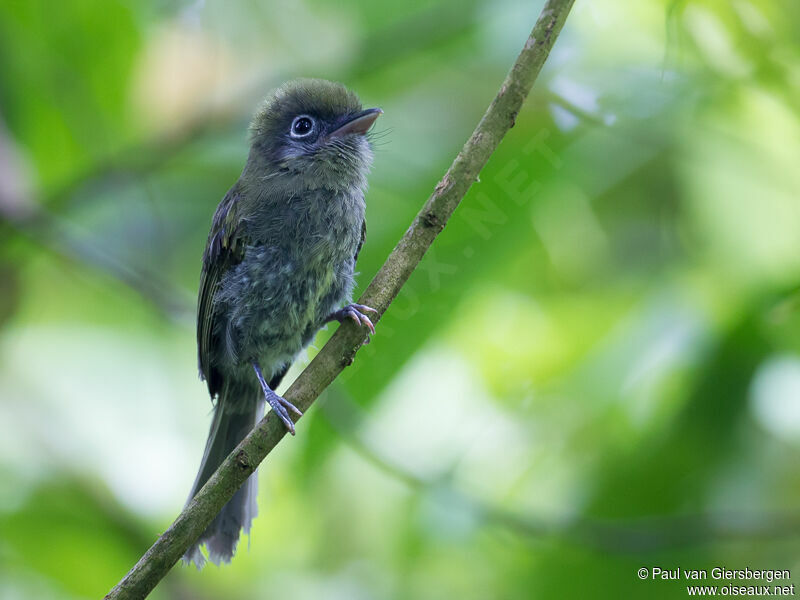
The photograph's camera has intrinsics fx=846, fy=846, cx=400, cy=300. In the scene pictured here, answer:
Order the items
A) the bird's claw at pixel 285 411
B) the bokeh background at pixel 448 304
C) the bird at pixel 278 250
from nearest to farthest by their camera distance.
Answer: the bird's claw at pixel 285 411 → the bokeh background at pixel 448 304 → the bird at pixel 278 250

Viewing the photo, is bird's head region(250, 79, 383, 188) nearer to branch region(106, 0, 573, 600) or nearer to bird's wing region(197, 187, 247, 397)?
bird's wing region(197, 187, 247, 397)

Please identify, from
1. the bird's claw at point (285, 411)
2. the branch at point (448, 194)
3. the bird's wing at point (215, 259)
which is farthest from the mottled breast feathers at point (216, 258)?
the bird's claw at point (285, 411)

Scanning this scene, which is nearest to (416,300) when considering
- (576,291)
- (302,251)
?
(302,251)

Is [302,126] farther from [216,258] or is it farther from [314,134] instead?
[216,258]

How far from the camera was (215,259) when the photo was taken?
3.60 m

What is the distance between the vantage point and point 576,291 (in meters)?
3.70

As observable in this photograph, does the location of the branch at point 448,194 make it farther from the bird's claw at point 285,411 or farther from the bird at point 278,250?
the bird at point 278,250

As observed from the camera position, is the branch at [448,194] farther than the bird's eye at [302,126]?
No

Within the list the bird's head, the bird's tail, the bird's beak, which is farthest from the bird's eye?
the bird's tail

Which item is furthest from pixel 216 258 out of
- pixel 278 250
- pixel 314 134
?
pixel 314 134

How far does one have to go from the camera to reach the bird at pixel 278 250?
333cm

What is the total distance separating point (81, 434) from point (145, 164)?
4.21 feet

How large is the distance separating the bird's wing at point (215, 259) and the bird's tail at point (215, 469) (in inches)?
6.9

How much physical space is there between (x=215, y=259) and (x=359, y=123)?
2.78 ft
